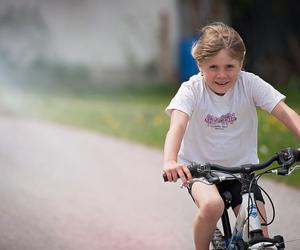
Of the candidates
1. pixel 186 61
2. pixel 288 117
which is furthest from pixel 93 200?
pixel 186 61

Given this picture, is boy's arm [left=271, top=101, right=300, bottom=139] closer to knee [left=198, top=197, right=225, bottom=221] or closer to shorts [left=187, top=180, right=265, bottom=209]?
shorts [left=187, top=180, right=265, bottom=209]

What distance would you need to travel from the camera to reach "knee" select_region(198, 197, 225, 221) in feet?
12.0

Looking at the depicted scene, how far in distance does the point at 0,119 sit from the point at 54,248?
6.81 meters

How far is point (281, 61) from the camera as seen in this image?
18.7 m

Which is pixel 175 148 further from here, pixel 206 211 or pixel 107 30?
pixel 107 30

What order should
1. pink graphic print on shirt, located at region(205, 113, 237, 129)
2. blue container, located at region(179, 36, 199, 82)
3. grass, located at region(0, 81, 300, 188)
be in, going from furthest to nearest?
blue container, located at region(179, 36, 199, 82), grass, located at region(0, 81, 300, 188), pink graphic print on shirt, located at region(205, 113, 237, 129)

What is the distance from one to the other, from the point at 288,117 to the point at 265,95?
161mm

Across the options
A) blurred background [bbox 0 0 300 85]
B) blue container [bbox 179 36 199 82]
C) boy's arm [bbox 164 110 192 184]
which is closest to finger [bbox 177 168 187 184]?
boy's arm [bbox 164 110 192 184]

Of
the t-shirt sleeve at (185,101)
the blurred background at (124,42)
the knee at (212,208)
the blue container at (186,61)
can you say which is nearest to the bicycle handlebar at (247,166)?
the knee at (212,208)

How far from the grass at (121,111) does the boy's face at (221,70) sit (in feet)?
10.5

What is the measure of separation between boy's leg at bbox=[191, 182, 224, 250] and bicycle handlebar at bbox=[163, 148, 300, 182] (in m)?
0.21

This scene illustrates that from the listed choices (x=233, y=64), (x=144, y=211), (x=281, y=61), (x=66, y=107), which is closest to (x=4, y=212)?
(x=144, y=211)

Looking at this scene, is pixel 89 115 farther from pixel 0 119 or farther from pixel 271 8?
pixel 271 8

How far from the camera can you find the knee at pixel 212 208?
366 cm
